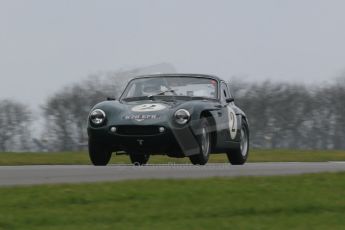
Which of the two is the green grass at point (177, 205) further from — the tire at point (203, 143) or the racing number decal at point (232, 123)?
the racing number decal at point (232, 123)

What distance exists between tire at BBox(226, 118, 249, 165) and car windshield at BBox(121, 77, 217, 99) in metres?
1.26

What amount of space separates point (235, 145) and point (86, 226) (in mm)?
7612

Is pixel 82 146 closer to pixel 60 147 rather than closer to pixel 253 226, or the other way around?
pixel 60 147

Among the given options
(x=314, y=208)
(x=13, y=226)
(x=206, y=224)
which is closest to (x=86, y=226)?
(x=13, y=226)

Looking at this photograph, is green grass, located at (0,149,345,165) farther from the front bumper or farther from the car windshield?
the front bumper

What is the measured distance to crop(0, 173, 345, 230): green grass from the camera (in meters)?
5.99

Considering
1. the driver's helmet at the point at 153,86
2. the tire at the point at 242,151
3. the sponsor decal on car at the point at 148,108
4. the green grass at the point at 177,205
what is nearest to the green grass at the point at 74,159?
the tire at the point at 242,151

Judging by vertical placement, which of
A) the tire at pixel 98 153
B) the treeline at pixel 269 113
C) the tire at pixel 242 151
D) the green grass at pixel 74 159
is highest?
the tire at pixel 98 153

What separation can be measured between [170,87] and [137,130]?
161 cm

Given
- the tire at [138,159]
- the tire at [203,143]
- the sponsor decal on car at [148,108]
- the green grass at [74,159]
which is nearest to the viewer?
the sponsor decal on car at [148,108]

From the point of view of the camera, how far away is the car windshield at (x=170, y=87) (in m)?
12.5

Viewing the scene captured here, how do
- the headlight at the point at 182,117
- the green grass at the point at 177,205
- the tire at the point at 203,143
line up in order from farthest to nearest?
the tire at the point at 203,143 < the headlight at the point at 182,117 < the green grass at the point at 177,205

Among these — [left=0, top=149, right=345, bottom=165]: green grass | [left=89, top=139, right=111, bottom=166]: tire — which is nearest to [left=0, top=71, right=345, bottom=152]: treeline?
[left=0, top=149, right=345, bottom=165]: green grass

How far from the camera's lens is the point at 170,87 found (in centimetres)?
1258
